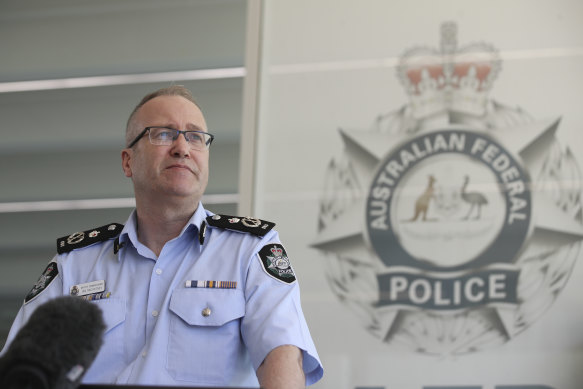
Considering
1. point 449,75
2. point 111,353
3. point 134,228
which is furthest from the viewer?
point 449,75

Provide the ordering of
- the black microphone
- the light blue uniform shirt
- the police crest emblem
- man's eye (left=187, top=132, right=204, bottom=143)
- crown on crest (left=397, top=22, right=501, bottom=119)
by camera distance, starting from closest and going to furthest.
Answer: the black microphone, the light blue uniform shirt, man's eye (left=187, top=132, right=204, bottom=143), the police crest emblem, crown on crest (left=397, top=22, right=501, bottom=119)

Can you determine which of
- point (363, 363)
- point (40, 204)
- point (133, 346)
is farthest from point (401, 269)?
point (40, 204)

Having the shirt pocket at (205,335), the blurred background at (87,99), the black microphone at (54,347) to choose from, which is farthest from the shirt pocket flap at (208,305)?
the blurred background at (87,99)

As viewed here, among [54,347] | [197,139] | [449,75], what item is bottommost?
[54,347]

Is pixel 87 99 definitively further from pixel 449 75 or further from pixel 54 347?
pixel 54 347

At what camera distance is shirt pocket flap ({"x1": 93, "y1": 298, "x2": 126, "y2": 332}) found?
1.59 m

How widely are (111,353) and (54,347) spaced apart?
0.90 meters

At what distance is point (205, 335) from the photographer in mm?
1567

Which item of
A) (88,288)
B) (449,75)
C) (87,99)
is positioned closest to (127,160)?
(88,288)

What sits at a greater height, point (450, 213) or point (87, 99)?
point (87, 99)

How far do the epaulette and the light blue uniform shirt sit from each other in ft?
0.32

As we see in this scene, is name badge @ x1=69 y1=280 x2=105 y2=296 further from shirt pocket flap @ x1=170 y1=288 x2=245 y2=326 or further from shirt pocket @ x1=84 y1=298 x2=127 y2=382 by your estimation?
shirt pocket flap @ x1=170 y1=288 x2=245 y2=326

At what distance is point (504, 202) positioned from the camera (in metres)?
2.47

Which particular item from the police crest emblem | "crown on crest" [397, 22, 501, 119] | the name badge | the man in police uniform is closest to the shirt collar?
the man in police uniform
